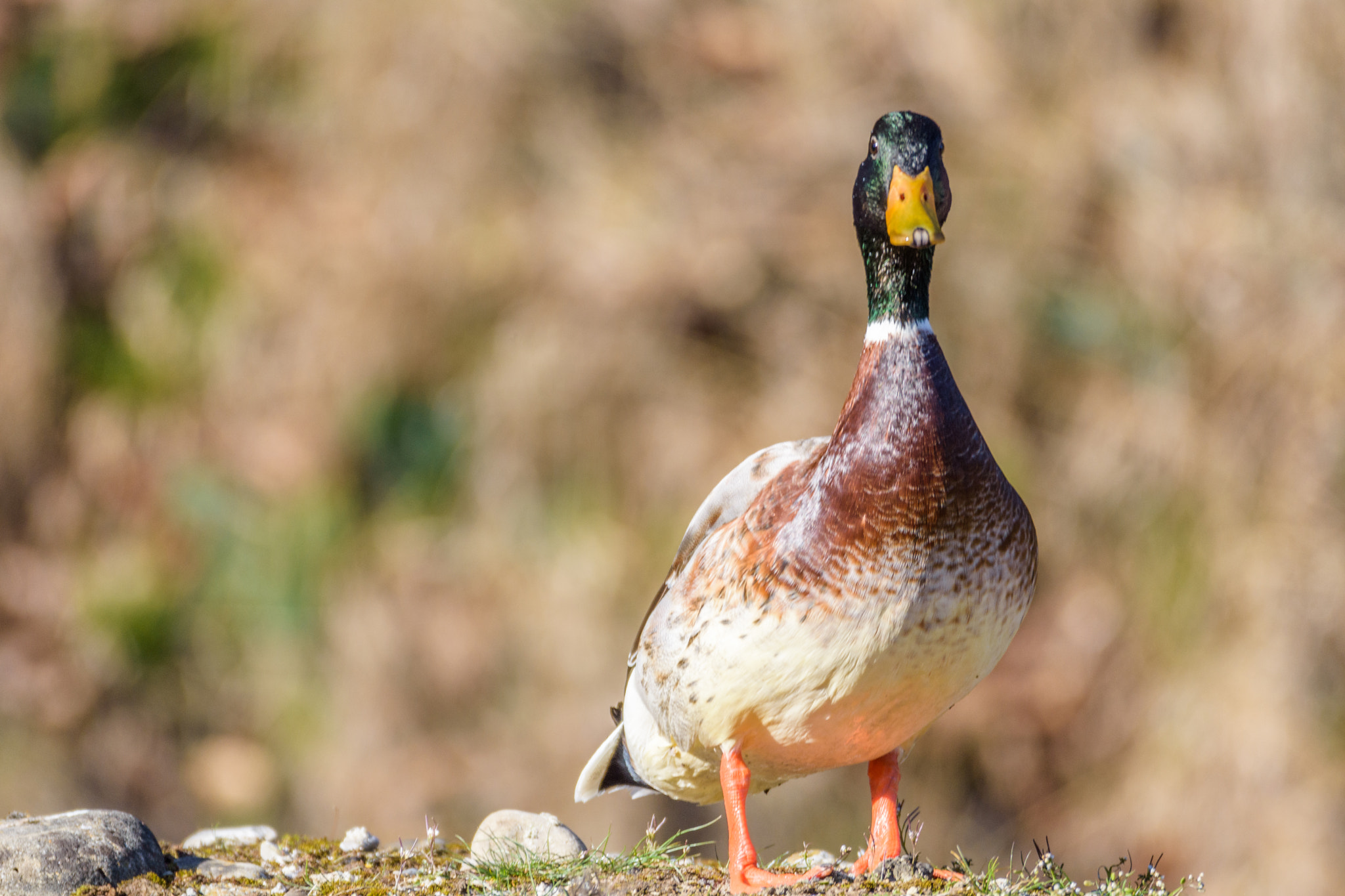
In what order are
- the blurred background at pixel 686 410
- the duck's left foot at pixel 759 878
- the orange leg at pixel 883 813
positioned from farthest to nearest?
the blurred background at pixel 686 410, the orange leg at pixel 883 813, the duck's left foot at pixel 759 878

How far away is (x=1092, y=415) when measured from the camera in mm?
9531

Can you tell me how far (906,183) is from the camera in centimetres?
352

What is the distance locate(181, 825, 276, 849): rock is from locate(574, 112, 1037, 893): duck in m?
1.41

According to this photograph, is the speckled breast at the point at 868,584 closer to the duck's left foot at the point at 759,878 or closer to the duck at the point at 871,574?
the duck at the point at 871,574

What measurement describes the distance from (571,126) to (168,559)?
14.3 feet

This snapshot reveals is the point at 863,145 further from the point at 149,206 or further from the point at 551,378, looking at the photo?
the point at 149,206

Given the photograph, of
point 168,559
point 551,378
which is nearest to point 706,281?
point 551,378

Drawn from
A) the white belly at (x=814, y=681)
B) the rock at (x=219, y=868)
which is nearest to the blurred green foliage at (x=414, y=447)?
the rock at (x=219, y=868)

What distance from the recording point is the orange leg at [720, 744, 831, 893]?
358 cm

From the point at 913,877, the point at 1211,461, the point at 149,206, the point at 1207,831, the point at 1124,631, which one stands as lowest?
the point at 913,877

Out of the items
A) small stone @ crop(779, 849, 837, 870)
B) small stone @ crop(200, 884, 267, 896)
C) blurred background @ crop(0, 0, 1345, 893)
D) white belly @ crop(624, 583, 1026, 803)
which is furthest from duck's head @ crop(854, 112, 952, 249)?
blurred background @ crop(0, 0, 1345, 893)

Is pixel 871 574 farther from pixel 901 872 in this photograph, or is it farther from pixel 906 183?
pixel 906 183

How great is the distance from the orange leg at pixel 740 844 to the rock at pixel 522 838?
48cm

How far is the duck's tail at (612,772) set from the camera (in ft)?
14.3
